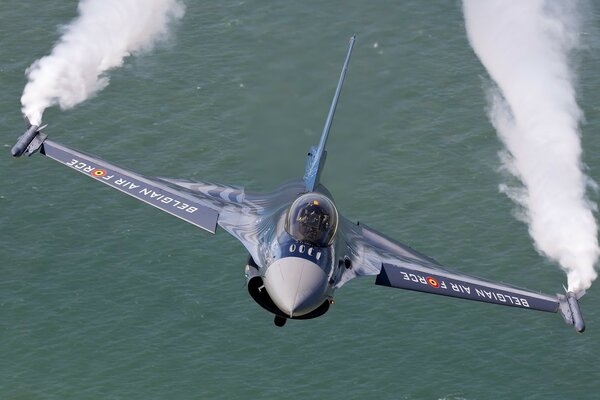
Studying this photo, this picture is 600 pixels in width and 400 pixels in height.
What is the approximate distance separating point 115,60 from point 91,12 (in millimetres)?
8207

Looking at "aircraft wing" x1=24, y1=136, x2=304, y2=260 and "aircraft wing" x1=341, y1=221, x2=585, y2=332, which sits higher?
"aircraft wing" x1=24, y1=136, x2=304, y2=260

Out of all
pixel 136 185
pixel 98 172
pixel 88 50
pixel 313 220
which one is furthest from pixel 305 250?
pixel 88 50

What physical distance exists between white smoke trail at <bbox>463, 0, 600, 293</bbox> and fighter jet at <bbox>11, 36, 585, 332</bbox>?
6846mm

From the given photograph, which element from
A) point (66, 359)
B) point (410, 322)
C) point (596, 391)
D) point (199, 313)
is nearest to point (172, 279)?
point (199, 313)

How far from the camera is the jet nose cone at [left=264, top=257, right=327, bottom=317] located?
72438mm

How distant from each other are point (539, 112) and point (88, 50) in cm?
3522

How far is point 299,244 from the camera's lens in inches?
2987

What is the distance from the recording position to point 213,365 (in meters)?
116

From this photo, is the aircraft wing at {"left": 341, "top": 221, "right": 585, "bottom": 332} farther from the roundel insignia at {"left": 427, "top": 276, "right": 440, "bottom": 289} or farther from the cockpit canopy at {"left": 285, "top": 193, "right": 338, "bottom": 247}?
the cockpit canopy at {"left": 285, "top": 193, "right": 338, "bottom": 247}

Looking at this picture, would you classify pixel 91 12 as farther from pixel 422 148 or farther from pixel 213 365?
pixel 422 148

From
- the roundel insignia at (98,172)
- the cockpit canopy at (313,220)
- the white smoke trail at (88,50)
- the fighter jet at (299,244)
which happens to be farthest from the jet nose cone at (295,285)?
the white smoke trail at (88,50)

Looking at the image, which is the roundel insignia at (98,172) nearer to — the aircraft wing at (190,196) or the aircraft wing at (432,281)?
the aircraft wing at (190,196)

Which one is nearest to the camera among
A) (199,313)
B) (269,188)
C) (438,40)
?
(269,188)

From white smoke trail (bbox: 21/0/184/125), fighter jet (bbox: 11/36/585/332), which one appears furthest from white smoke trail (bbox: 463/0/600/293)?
white smoke trail (bbox: 21/0/184/125)
